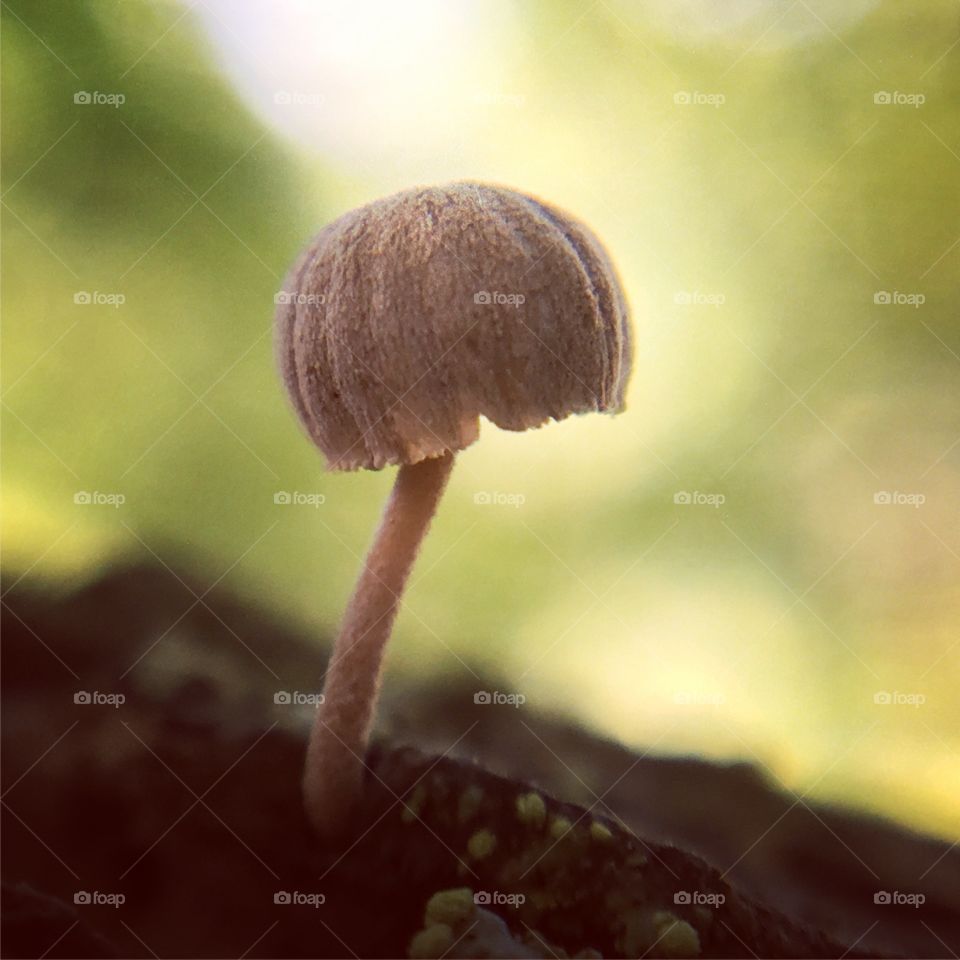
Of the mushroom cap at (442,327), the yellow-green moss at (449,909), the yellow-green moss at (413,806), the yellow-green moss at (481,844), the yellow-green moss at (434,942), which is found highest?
the mushroom cap at (442,327)

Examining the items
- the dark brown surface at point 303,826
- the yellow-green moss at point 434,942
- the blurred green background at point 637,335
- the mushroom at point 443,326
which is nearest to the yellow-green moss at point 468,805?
the dark brown surface at point 303,826

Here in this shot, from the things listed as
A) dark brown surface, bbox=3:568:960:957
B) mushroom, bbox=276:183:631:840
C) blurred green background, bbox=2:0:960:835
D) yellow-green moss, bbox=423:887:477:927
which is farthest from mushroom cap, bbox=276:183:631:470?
yellow-green moss, bbox=423:887:477:927

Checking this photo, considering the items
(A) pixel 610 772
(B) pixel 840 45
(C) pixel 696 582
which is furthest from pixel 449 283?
(B) pixel 840 45

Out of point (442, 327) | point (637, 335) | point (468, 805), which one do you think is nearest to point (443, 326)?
point (442, 327)

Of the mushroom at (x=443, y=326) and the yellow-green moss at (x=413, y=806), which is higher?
the mushroom at (x=443, y=326)

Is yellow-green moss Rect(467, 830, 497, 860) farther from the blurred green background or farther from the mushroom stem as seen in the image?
the blurred green background

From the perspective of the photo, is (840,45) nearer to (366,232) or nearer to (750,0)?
(750,0)

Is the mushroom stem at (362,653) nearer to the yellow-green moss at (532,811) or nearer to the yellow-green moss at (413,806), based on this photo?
the yellow-green moss at (413,806)
